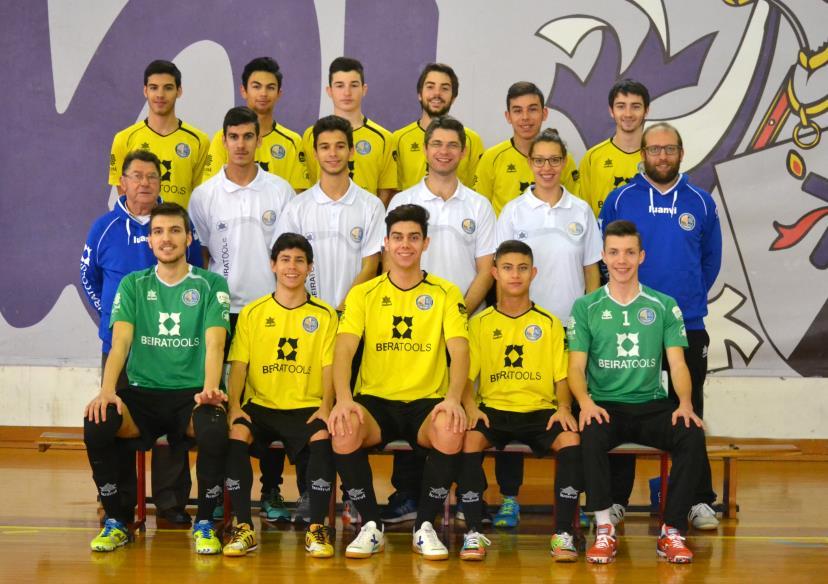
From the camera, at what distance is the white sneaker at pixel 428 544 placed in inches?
197

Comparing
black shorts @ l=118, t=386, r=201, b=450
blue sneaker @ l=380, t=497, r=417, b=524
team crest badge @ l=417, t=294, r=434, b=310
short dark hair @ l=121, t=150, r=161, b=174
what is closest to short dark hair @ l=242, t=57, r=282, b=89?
short dark hair @ l=121, t=150, r=161, b=174

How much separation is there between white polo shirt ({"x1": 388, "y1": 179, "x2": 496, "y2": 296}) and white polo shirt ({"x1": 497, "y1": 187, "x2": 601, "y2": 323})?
103 millimetres

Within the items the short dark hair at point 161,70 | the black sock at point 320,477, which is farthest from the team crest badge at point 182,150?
the black sock at point 320,477

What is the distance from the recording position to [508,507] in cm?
580

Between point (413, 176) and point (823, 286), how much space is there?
3145 mm

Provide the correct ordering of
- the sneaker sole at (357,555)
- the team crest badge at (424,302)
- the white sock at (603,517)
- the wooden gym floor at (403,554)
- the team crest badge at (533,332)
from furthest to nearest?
the team crest badge at (533,332) → the team crest badge at (424,302) → the white sock at (603,517) → the sneaker sole at (357,555) → the wooden gym floor at (403,554)

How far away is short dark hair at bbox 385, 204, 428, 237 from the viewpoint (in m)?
5.34

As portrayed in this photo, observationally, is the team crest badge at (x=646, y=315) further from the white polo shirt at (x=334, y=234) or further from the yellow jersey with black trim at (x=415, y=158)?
the yellow jersey with black trim at (x=415, y=158)

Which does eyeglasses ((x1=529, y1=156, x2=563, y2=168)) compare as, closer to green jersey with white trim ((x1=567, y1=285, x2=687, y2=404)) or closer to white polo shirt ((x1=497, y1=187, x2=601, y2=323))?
white polo shirt ((x1=497, y1=187, x2=601, y2=323))

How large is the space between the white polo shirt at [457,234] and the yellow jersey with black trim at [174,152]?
1.30 meters

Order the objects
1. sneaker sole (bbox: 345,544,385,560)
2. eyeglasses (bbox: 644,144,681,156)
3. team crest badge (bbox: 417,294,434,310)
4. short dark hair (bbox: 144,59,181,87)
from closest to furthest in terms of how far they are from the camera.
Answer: sneaker sole (bbox: 345,544,385,560) → team crest badge (bbox: 417,294,434,310) → eyeglasses (bbox: 644,144,681,156) → short dark hair (bbox: 144,59,181,87)

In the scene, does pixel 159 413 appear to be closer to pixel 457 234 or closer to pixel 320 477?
pixel 320 477

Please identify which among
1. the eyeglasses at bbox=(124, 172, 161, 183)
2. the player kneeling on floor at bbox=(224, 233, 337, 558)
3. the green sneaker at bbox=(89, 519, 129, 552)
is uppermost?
the eyeglasses at bbox=(124, 172, 161, 183)

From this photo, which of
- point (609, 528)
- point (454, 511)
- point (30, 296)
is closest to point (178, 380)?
point (454, 511)
